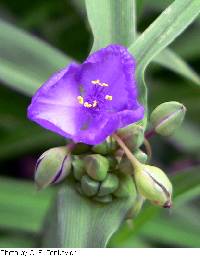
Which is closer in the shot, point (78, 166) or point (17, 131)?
point (78, 166)

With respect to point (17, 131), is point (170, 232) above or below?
above

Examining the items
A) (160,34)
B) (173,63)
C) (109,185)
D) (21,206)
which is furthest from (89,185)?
(21,206)

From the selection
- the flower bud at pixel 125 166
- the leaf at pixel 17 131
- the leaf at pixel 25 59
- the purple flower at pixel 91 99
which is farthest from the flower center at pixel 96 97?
the leaf at pixel 17 131

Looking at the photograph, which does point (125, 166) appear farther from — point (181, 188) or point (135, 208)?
point (181, 188)

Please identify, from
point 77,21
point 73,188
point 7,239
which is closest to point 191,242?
point 7,239

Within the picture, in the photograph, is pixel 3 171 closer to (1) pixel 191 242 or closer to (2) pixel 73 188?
(1) pixel 191 242

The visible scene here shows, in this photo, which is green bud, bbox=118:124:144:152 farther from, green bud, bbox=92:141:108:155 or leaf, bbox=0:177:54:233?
leaf, bbox=0:177:54:233

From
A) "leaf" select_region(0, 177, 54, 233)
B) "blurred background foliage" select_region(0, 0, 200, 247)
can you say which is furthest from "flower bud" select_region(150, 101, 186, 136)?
"leaf" select_region(0, 177, 54, 233)

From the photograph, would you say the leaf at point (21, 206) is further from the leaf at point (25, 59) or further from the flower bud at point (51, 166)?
the flower bud at point (51, 166)
